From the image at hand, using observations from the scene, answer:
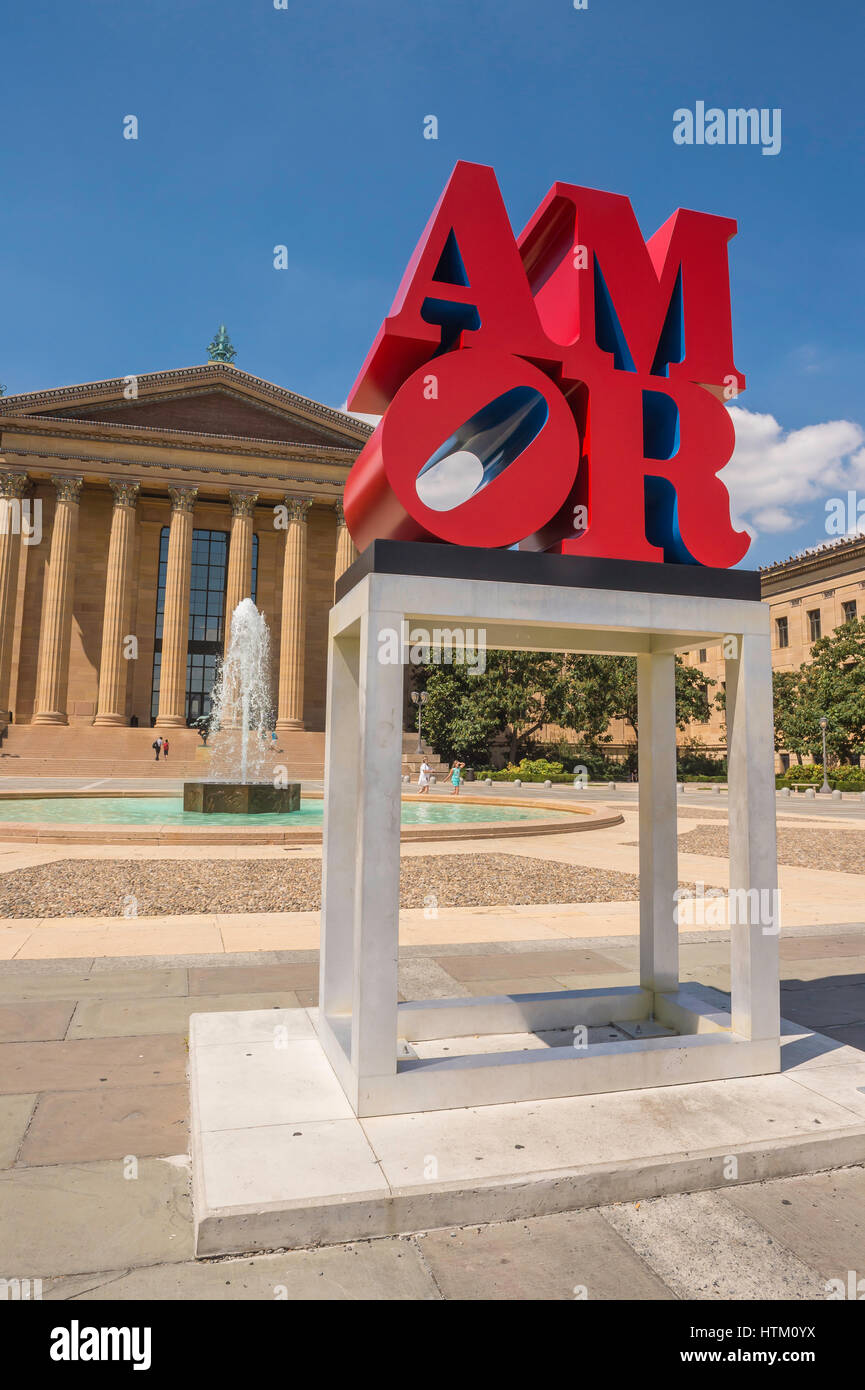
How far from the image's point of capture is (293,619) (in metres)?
59.6

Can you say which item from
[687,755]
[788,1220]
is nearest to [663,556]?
[788,1220]

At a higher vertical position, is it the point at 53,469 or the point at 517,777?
the point at 53,469

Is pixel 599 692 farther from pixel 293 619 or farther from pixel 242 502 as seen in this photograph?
pixel 242 502

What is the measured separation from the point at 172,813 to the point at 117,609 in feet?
119

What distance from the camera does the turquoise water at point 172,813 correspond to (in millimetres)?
21734

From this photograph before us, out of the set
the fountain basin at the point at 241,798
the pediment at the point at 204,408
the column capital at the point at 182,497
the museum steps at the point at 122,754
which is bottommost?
the fountain basin at the point at 241,798

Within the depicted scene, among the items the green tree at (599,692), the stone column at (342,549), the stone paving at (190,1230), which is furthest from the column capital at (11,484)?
the stone paving at (190,1230)

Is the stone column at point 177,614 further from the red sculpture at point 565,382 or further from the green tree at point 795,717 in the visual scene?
the red sculpture at point 565,382

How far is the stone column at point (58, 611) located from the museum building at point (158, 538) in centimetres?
9

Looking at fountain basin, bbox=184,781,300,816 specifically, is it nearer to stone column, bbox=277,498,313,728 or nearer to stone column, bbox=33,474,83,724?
stone column, bbox=277,498,313,728

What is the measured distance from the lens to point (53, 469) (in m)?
57.4

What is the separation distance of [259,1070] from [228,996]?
2.09 m

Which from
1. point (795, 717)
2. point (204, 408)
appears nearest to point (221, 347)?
point (204, 408)

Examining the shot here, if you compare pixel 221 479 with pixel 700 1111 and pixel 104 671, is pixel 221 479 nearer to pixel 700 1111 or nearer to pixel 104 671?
pixel 104 671
